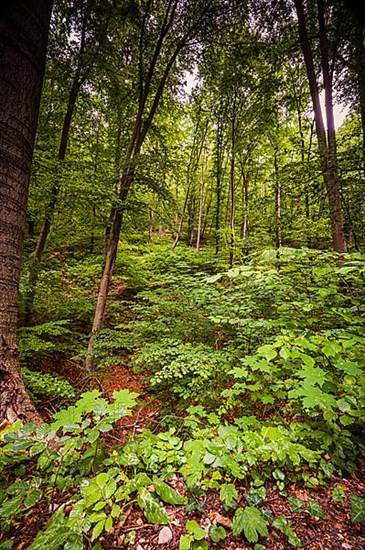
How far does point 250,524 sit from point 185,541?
371 millimetres

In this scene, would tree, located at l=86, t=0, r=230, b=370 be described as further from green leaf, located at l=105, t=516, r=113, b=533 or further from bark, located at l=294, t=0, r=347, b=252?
green leaf, located at l=105, t=516, r=113, b=533

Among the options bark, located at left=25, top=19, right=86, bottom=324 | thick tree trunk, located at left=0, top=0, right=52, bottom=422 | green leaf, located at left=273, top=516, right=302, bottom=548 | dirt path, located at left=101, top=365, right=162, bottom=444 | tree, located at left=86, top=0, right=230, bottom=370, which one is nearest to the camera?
green leaf, located at left=273, top=516, right=302, bottom=548

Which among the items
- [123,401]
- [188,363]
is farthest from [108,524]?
[188,363]

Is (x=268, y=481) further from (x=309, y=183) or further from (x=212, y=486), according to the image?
(x=309, y=183)

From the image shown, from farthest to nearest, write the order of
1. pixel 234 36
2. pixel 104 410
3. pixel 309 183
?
pixel 234 36
pixel 309 183
pixel 104 410

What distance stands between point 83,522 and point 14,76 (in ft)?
9.98

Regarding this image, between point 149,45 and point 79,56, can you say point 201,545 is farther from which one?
point 149,45

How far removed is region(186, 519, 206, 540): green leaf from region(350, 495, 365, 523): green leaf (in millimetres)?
1009

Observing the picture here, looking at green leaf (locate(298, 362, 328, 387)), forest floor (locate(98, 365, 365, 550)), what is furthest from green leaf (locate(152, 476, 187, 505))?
green leaf (locate(298, 362, 328, 387))

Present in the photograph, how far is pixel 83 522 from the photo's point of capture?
3.75 feet

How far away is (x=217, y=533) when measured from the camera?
4.19ft

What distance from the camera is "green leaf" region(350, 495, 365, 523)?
1448mm

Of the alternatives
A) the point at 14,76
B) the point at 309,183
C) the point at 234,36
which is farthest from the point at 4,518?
the point at 234,36

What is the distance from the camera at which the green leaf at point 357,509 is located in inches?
57.0
